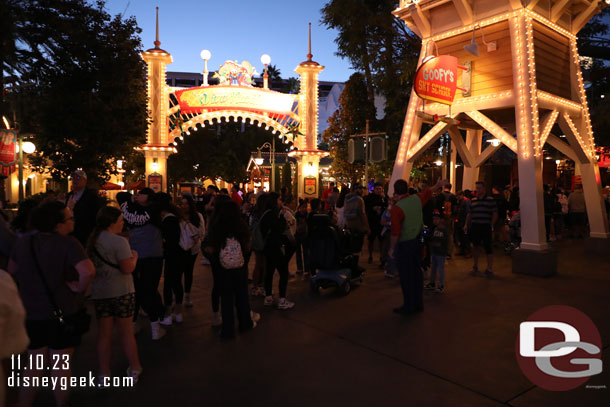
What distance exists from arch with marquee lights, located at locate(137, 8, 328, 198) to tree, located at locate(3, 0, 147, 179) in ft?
17.0

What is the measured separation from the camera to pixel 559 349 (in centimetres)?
453

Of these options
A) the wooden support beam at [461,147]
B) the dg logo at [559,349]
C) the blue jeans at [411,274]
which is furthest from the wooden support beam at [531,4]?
the dg logo at [559,349]

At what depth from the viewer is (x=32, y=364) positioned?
296 centimetres

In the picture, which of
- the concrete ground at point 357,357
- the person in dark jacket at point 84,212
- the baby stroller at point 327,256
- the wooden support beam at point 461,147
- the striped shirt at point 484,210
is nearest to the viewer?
the concrete ground at point 357,357

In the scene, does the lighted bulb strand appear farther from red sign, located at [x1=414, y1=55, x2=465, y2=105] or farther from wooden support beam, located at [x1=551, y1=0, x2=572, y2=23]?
red sign, located at [x1=414, y1=55, x2=465, y2=105]

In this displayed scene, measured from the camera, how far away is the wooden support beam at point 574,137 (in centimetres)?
1027

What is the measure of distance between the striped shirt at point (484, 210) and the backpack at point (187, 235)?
5455 millimetres

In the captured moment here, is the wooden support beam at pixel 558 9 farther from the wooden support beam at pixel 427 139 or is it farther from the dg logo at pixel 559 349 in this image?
the dg logo at pixel 559 349

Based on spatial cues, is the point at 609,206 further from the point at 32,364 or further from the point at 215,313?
the point at 32,364

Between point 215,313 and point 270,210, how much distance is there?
1586mm

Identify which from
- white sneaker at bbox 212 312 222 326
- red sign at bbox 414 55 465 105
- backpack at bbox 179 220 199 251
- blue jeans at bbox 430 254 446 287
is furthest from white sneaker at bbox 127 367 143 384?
red sign at bbox 414 55 465 105

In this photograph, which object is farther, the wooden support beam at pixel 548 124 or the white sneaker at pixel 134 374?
the wooden support beam at pixel 548 124

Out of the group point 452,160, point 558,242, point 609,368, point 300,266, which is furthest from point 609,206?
point 609,368

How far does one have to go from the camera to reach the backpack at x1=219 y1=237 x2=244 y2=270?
4938mm
